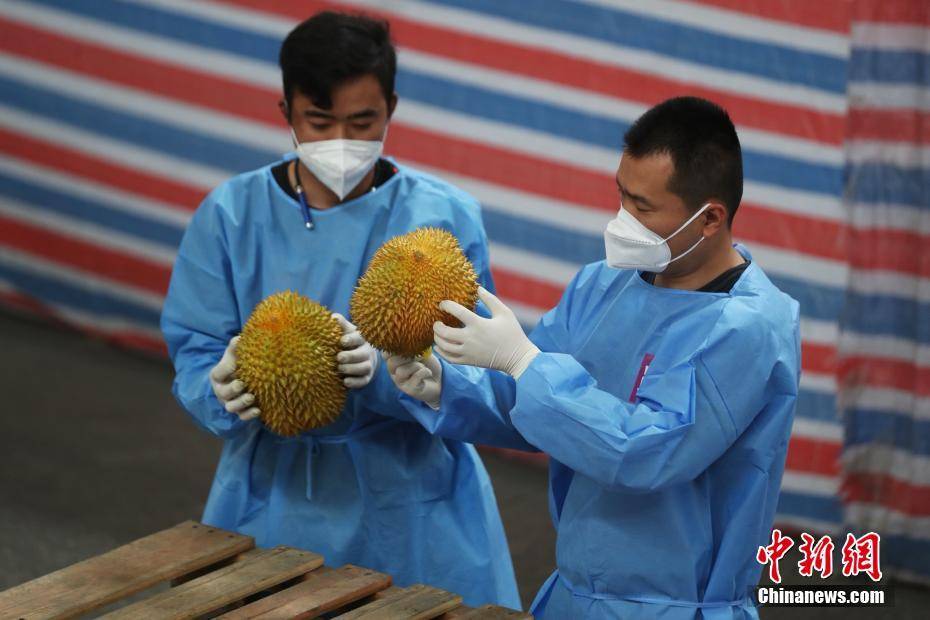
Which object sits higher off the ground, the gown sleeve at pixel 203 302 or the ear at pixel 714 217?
the ear at pixel 714 217

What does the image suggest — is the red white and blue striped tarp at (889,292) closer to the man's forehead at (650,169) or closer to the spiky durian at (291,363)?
the man's forehead at (650,169)

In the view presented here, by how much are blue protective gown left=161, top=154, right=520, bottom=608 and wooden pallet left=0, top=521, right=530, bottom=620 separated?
0.76 feet

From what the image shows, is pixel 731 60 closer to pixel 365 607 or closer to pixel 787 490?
pixel 787 490

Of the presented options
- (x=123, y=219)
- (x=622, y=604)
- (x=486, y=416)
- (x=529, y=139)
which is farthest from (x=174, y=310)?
(x=123, y=219)

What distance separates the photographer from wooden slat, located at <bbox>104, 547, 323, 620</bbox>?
2.20m

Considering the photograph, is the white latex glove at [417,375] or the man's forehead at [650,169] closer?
the man's forehead at [650,169]

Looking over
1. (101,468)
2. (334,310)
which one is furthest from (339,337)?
(101,468)

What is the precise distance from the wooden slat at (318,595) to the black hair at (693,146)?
0.89 metres

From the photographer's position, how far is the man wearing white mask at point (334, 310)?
2.71 meters

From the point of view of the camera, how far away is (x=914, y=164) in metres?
4.11

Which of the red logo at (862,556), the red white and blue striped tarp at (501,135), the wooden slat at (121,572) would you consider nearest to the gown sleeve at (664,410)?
the wooden slat at (121,572)

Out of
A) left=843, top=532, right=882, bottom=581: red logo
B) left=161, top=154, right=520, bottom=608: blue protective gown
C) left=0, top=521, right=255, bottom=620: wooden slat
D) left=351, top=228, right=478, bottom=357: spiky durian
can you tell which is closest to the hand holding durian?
left=351, top=228, right=478, bottom=357: spiky durian

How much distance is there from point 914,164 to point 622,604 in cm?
239

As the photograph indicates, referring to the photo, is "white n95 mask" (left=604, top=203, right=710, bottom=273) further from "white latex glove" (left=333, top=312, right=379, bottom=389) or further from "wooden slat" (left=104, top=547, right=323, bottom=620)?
"wooden slat" (left=104, top=547, right=323, bottom=620)
